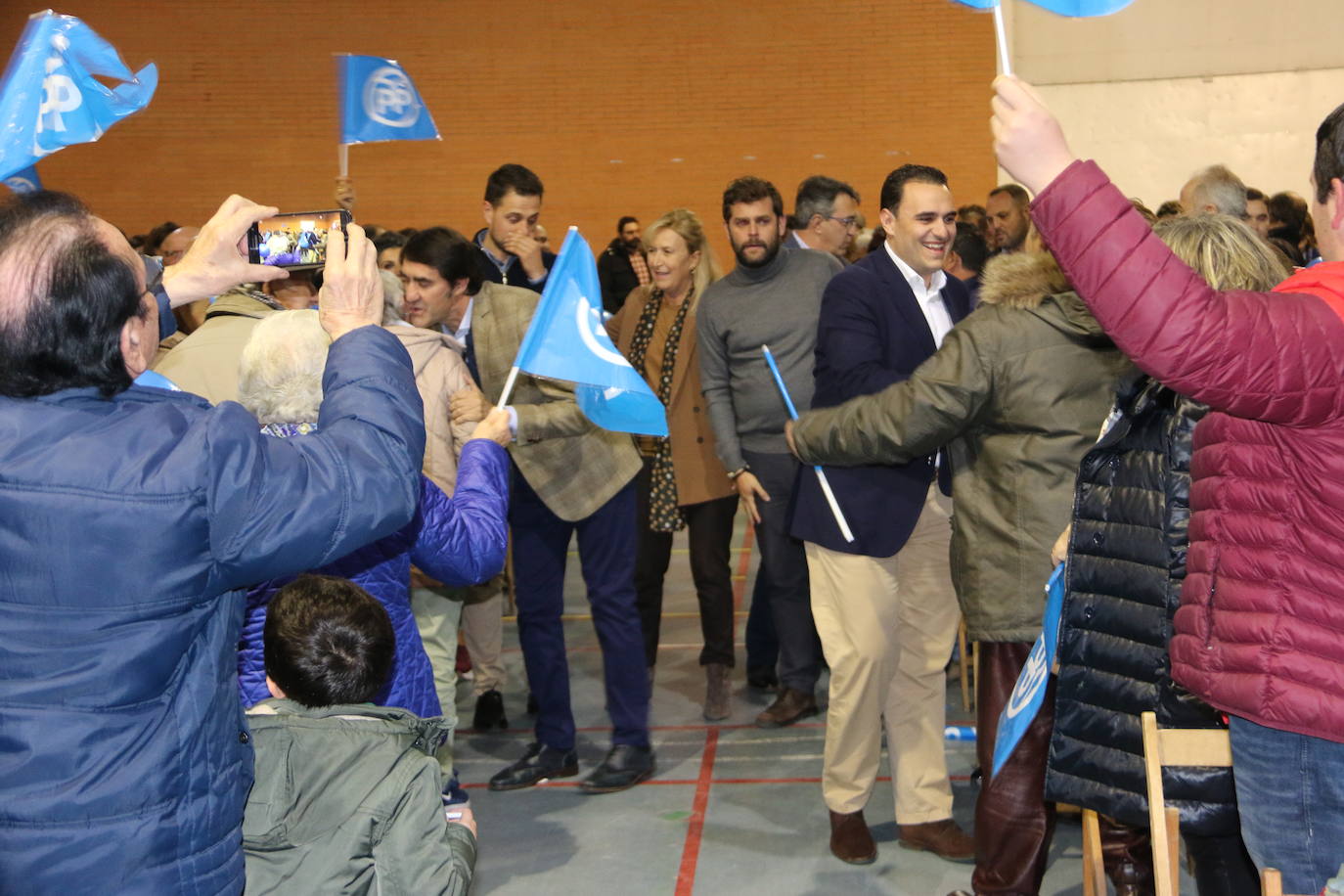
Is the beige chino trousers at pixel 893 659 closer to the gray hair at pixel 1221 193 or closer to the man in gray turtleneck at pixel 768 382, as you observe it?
the man in gray turtleneck at pixel 768 382

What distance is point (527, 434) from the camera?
4.49m

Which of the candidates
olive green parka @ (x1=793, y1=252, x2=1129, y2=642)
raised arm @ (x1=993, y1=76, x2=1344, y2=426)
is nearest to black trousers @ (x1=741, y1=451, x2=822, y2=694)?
olive green parka @ (x1=793, y1=252, x2=1129, y2=642)

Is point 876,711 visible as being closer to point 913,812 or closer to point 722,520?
point 913,812

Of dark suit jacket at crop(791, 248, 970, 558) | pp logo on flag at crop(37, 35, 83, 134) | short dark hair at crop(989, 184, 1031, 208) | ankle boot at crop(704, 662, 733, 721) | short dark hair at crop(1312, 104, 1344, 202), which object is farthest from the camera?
short dark hair at crop(989, 184, 1031, 208)

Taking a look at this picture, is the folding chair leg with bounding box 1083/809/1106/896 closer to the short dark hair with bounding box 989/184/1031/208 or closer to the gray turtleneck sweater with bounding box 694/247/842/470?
the gray turtleneck sweater with bounding box 694/247/842/470

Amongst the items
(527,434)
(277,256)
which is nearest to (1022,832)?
(527,434)

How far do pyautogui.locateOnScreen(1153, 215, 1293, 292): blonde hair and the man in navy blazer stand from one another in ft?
4.43

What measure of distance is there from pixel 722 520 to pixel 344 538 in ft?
13.2

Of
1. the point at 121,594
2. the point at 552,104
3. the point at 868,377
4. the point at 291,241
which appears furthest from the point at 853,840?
the point at 552,104

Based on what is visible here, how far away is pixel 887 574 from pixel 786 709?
5.28 ft

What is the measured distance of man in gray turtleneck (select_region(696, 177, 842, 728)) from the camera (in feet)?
17.4

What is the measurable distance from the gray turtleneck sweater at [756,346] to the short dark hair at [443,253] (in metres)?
1.16

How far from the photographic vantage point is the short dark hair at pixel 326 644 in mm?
2396

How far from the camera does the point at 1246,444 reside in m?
2.00
